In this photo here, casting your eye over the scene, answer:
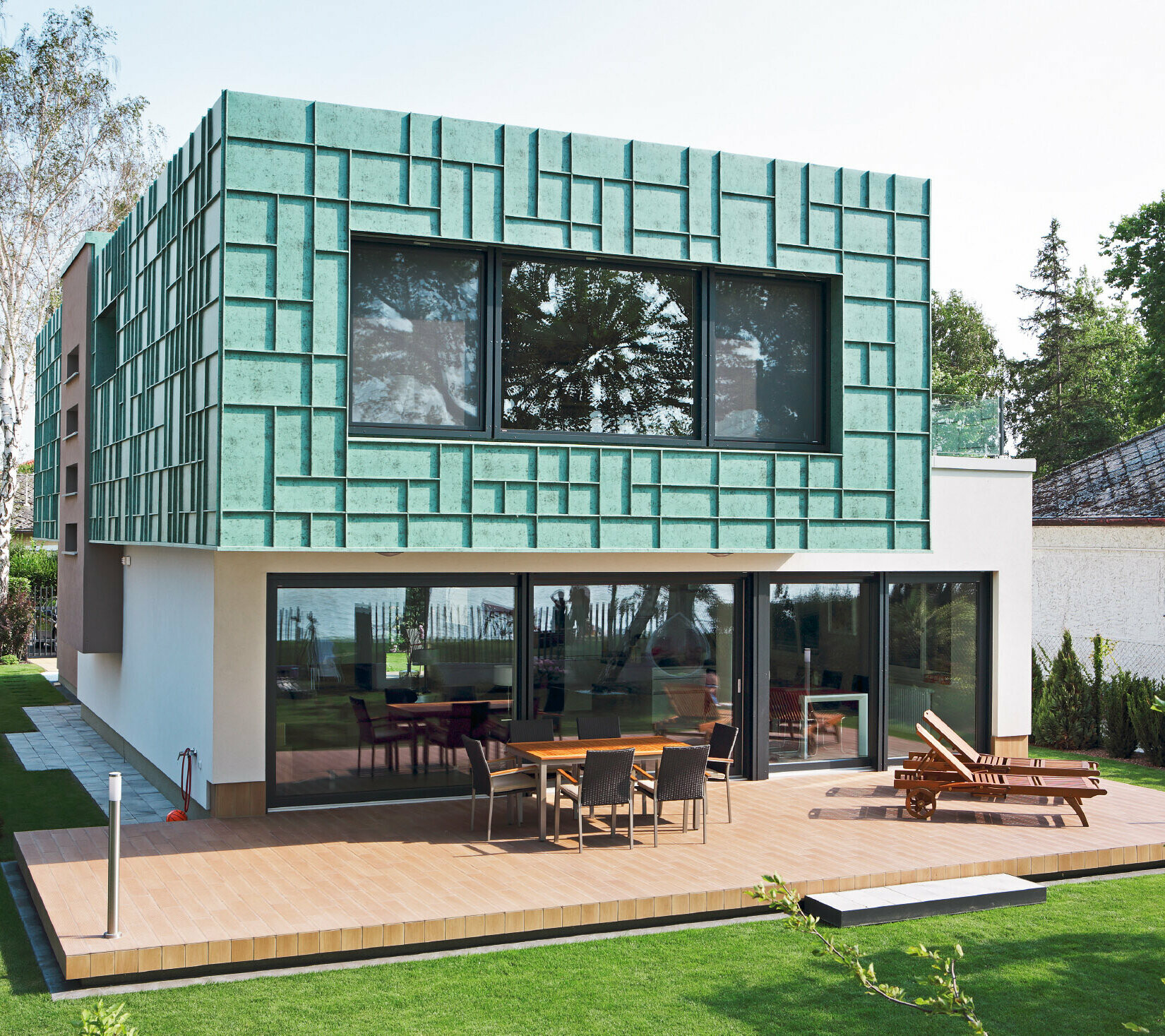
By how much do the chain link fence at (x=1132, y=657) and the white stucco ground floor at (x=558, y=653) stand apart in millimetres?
5018

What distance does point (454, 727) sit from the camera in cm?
1205

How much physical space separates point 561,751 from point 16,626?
2188 cm

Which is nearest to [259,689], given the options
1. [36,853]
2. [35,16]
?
[36,853]

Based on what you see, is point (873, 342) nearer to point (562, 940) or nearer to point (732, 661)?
point (732, 661)

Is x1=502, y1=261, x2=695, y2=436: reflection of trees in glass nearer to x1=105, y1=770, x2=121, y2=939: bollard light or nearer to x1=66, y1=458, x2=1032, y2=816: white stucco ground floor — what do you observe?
x1=66, y1=458, x2=1032, y2=816: white stucco ground floor

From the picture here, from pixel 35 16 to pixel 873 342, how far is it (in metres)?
27.4

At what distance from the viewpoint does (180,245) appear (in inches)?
417

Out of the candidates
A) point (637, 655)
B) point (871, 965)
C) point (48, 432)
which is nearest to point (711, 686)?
point (637, 655)

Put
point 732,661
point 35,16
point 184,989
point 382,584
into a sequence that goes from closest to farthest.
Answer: point 184,989 < point 382,584 < point 732,661 < point 35,16

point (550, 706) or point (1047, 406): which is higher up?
point (1047, 406)

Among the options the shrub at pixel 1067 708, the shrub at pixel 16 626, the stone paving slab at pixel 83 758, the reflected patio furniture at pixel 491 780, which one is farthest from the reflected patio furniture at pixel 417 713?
the shrub at pixel 16 626

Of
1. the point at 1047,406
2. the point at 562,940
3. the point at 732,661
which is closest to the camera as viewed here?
the point at 562,940

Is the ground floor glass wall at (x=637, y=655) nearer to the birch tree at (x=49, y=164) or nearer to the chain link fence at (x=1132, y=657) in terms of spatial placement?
the chain link fence at (x=1132, y=657)

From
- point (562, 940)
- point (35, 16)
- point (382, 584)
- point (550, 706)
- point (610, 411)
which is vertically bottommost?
point (562, 940)
